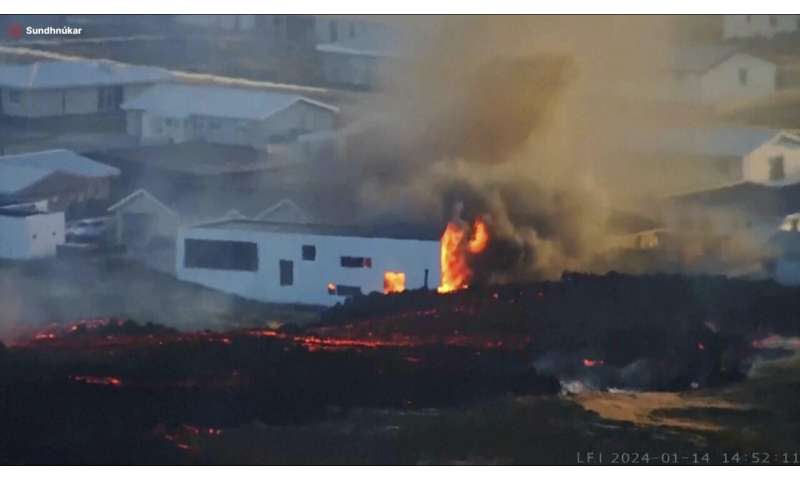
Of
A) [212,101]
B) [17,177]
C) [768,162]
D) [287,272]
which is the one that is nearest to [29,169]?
[17,177]

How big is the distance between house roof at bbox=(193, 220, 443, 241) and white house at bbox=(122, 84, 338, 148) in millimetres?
160

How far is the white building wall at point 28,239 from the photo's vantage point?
A: 277 cm

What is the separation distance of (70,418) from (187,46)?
2.50 feet

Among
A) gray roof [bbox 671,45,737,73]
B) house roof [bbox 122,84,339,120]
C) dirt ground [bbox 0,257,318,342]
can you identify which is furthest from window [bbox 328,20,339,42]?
gray roof [bbox 671,45,737,73]

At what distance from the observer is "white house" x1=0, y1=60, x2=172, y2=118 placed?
279cm

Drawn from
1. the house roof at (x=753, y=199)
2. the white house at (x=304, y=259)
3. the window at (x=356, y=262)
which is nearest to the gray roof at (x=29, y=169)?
the white house at (x=304, y=259)

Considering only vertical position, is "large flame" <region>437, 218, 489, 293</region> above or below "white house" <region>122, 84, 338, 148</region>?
below

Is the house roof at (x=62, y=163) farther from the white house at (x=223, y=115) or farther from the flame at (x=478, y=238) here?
the flame at (x=478, y=238)

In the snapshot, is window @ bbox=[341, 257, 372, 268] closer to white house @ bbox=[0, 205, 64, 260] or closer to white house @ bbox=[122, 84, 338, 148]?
white house @ bbox=[122, 84, 338, 148]

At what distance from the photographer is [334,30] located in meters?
2.78

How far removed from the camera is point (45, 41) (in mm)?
2777

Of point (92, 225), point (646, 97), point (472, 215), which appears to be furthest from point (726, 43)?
point (92, 225)

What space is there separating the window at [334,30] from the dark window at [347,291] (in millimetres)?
486
